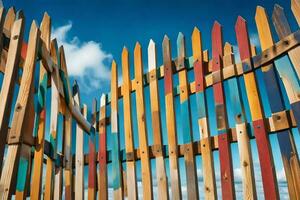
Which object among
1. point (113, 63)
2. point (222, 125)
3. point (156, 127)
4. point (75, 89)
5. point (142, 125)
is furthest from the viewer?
point (75, 89)

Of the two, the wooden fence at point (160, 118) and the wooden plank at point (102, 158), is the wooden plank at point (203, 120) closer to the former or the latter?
the wooden fence at point (160, 118)

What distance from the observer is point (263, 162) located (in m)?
2.49

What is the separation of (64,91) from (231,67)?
169 centimetres

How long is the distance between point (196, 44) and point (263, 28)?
73cm

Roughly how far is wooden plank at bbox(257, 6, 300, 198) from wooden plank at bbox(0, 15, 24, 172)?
196 cm

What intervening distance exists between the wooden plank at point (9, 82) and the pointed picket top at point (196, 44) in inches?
71.7

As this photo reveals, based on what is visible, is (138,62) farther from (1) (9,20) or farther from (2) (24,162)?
(2) (24,162)

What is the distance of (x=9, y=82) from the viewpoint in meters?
1.68

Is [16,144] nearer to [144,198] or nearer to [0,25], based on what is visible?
[0,25]

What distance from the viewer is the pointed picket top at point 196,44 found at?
3.21 meters

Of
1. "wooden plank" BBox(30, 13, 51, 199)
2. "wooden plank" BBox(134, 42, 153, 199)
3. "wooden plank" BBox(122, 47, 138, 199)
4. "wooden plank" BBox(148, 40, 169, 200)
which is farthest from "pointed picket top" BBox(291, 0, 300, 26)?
"wooden plank" BBox(30, 13, 51, 199)

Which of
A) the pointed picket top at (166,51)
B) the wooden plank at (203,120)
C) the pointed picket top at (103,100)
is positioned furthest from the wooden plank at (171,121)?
the pointed picket top at (103,100)

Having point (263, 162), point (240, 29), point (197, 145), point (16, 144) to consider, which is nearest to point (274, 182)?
point (263, 162)

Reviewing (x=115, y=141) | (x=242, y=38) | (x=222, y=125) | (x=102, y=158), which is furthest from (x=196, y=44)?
(x=102, y=158)
